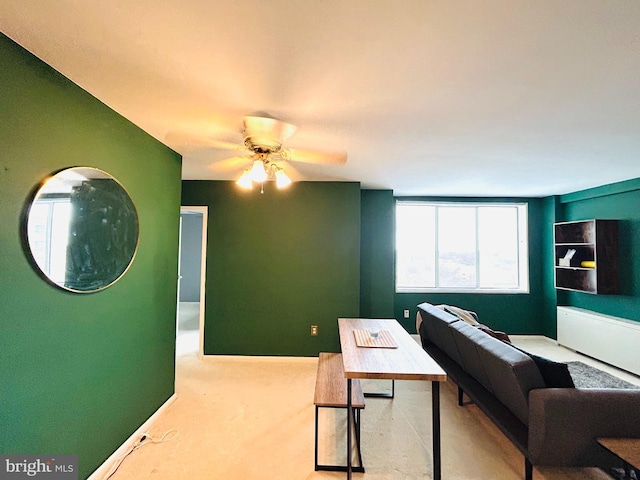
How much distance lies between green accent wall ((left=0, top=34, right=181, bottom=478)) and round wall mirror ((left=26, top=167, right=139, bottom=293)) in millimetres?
53

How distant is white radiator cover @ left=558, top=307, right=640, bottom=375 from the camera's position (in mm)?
3609

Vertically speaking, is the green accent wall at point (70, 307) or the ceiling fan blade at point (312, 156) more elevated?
the ceiling fan blade at point (312, 156)

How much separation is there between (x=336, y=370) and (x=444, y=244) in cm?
353

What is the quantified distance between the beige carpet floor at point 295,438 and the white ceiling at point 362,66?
90.2 inches

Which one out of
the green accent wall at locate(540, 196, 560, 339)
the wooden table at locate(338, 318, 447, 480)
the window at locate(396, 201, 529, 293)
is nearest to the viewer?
the wooden table at locate(338, 318, 447, 480)

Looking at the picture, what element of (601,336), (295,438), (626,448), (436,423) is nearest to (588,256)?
(601,336)

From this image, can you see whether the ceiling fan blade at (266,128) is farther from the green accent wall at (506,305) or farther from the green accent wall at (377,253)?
the green accent wall at (506,305)

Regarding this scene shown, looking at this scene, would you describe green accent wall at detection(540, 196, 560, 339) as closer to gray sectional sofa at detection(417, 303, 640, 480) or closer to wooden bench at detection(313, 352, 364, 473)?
gray sectional sofa at detection(417, 303, 640, 480)

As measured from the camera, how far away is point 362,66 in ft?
4.85

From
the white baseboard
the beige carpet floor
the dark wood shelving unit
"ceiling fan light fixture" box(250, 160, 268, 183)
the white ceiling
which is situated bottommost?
the beige carpet floor

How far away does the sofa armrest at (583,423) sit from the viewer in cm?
170

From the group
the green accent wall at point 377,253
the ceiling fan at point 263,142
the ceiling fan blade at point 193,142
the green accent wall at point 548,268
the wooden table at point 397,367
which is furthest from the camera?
the green accent wall at point 548,268

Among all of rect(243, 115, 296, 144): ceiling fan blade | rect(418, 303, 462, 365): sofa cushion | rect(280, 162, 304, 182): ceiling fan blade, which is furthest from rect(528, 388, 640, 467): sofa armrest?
rect(280, 162, 304, 182): ceiling fan blade

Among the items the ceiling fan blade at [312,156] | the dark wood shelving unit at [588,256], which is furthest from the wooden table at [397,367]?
the dark wood shelving unit at [588,256]
